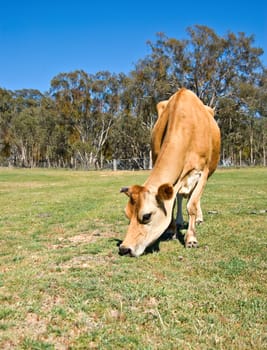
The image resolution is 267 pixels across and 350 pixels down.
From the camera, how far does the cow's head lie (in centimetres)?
450

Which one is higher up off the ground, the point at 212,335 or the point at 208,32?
the point at 208,32

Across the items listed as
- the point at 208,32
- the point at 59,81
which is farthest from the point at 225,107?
the point at 59,81

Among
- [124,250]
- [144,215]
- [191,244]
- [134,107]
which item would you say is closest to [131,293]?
[124,250]

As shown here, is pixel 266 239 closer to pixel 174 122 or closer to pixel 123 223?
pixel 174 122

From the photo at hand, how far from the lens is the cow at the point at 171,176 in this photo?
178 inches

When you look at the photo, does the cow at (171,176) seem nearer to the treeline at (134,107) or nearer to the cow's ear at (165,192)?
the cow's ear at (165,192)

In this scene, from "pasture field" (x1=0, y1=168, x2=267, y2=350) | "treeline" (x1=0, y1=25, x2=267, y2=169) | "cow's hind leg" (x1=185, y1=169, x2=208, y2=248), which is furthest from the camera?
"treeline" (x1=0, y1=25, x2=267, y2=169)

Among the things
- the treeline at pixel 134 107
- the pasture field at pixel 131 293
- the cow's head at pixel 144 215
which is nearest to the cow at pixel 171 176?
the cow's head at pixel 144 215

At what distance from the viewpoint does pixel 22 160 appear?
220 ft

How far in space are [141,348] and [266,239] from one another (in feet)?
11.5

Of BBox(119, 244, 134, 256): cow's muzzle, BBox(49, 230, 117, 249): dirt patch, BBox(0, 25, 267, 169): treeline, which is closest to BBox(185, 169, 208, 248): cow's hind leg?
BBox(119, 244, 134, 256): cow's muzzle

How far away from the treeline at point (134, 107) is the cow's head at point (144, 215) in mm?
39800

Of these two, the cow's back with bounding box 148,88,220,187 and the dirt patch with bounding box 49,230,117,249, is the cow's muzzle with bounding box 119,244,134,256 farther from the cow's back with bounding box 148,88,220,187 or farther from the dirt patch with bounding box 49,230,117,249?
the dirt patch with bounding box 49,230,117,249

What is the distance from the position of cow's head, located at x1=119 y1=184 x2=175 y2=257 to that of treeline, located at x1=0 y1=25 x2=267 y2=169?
39.8 m
